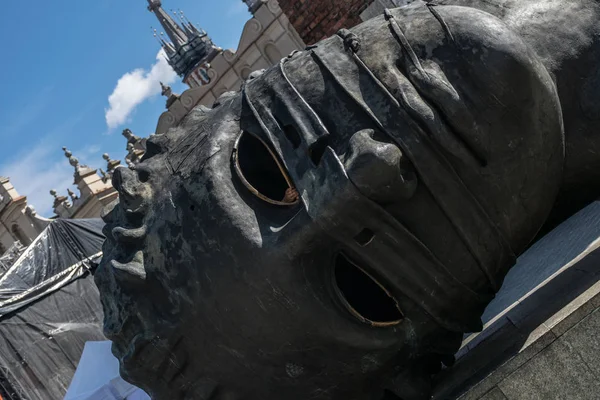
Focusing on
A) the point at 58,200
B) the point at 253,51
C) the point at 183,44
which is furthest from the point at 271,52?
the point at 183,44

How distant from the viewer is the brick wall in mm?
6453

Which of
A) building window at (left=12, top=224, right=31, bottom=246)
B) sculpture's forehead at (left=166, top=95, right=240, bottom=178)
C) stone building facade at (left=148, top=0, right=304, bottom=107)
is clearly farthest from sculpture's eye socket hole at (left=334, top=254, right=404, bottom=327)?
building window at (left=12, top=224, right=31, bottom=246)

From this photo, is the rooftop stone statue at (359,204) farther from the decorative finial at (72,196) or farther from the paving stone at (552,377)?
the decorative finial at (72,196)

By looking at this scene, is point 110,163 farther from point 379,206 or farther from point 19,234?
point 379,206

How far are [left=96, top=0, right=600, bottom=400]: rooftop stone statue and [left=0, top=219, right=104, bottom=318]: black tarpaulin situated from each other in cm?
787

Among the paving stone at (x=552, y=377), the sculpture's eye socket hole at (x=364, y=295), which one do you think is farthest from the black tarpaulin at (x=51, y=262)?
the paving stone at (x=552, y=377)

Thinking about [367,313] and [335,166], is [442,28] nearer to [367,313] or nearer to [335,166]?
[335,166]

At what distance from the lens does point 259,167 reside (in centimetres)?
205

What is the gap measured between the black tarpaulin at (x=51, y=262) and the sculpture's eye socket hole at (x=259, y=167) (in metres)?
8.03

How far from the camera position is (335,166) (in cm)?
174

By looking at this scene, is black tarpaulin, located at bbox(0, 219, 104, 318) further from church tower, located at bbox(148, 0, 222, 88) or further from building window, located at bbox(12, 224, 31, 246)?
church tower, located at bbox(148, 0, 222, 88)

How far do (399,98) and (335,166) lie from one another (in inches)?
11.9

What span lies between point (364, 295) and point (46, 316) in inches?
336

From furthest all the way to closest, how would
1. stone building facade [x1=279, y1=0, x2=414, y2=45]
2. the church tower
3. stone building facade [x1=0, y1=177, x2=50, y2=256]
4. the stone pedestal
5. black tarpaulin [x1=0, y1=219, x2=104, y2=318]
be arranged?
1. the church tower
2. stone building facade [x1=0, y1=177, x2=50, y2=256]
3. black tarpaulin [x1=0, y1=219, x2=104, y2=318]
4. stone building facade [x1=279, y1=0, x2=414, y2=45]
5. the stone pedestal
